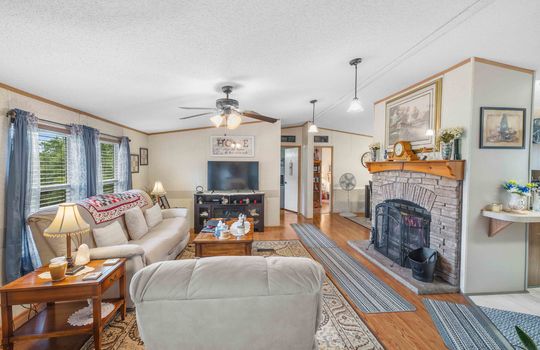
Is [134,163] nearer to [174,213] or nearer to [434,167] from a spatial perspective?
[174,213]

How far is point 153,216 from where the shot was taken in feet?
12.6

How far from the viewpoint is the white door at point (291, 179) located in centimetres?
705

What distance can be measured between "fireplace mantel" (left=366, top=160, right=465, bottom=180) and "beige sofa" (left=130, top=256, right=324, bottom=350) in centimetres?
235

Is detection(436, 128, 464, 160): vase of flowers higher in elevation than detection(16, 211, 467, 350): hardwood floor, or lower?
higher

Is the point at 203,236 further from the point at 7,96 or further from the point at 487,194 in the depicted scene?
the point at 487,194

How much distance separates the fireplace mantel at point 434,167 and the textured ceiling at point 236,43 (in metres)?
1.12

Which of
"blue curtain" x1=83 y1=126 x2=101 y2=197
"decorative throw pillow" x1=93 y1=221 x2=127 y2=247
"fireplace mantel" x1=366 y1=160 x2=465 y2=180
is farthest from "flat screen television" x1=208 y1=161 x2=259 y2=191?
"fireplace mantel" x1=366 y1=160 x2=465 y2=180

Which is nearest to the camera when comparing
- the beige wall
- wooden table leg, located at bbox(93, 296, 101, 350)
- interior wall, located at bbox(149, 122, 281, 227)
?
wooden table leg, located at bbox(93, 296, 101, 350)

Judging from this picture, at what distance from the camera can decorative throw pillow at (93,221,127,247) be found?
2600mm

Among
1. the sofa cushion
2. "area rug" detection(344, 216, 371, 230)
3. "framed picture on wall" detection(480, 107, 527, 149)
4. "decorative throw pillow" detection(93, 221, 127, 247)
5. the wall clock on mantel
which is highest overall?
"framed picture on wall" detection(480, 107, 527, 149)

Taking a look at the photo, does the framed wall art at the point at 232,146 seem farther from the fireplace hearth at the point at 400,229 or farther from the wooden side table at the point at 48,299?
the wooden side table at the point at 48,299

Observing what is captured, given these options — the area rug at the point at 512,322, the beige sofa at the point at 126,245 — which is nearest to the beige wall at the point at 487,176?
the area rug at the point at 512,322

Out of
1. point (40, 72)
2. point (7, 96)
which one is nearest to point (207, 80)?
point (40, 72)

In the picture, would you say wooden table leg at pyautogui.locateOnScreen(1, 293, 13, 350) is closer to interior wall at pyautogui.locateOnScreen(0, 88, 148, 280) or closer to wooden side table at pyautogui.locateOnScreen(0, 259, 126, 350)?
wooden side table at pyautogui.locateOnScreen(0, 259, 126, 350)
